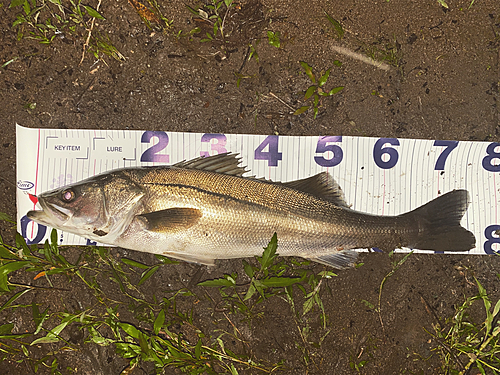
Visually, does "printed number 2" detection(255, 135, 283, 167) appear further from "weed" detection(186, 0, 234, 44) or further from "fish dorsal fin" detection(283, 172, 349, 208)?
"weed" detection(186, 0, 234, 44)

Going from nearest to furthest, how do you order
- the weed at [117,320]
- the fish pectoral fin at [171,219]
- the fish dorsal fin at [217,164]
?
the fish pectoral fin at [171,219], the fish dorsal fin at [217,164], the weed at [117,320]

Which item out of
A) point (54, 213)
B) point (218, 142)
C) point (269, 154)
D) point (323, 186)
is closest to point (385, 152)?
point (323, 186)

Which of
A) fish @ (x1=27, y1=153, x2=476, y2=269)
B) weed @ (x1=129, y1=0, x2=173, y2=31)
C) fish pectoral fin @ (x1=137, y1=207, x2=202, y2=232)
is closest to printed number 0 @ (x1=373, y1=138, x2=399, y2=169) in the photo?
fish @ (x1=27, y1=153, x2=476, y2=269)

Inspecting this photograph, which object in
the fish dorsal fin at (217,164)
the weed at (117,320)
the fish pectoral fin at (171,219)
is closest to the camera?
the fish pectoral fin at (171,219)

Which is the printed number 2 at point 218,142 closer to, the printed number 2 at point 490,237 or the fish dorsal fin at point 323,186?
the fish dorsal fin at point 323,186

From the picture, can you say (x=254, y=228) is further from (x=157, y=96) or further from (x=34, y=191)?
(x=34, y=191)

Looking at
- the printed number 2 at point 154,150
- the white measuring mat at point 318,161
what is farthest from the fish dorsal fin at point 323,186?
the printed number 2 at point 154,150
